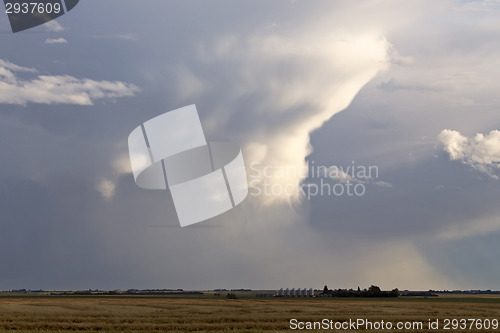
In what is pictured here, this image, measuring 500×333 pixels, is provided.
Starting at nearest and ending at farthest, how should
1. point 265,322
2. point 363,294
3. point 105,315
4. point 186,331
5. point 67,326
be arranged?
1. point 186,331
2. point 67,326
3. point 265,322
4. point 105,315
5. point 363,294

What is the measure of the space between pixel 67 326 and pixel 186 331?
11.5 m

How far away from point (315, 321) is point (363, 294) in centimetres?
11200

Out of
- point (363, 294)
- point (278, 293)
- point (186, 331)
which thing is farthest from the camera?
point (278, 293)

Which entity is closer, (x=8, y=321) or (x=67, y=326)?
(x=67, y=326)

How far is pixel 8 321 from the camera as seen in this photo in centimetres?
5006

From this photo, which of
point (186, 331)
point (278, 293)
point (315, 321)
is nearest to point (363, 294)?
point (278, 293)

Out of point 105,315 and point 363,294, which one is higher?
point 363,294

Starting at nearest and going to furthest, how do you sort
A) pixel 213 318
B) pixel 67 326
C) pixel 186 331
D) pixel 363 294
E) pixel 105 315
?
pixel 186 331 < pixel 67 326 < pixel 213 318 < pixel 105 315 < pixel 363 294

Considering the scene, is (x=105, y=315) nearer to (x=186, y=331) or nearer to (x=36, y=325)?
(x=36, y=325)

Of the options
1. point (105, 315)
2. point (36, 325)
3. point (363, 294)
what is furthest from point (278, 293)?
point (36, 325)

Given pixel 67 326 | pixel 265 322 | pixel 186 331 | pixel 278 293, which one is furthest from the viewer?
pixel 278 293

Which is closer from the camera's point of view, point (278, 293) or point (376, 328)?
point (376, 328)

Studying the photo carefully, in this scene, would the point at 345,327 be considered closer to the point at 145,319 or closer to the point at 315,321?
the point at 315,321

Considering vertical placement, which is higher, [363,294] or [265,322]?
[363,294]
